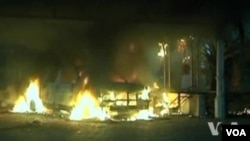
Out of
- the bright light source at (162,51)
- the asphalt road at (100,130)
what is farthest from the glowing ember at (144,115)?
the bright light source at (162,51)

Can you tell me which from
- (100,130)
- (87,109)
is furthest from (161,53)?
(100,130)

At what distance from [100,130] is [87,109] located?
3.70 metres

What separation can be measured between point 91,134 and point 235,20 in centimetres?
565

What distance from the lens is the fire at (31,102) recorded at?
23062mm

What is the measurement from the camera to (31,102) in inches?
912

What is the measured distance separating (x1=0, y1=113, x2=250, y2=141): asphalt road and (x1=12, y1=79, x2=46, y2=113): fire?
2209 millimetres

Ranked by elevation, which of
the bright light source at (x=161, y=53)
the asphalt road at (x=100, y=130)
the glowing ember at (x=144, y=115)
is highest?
the bright light source at (x=161, y=53)

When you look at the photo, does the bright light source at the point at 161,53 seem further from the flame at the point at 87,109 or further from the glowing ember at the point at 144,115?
the flame at the point at 87,109

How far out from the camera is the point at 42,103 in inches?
926

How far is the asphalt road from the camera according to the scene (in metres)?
14.8

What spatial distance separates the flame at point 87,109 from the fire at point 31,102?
285 centimetres

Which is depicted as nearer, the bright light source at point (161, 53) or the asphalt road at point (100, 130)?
the asphalt road at point (100, 130)

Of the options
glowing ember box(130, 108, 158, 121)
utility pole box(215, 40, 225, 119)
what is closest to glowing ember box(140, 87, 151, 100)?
glowing ember box(130, 108, 158, 121)

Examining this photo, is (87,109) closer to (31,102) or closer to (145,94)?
(145,94)
